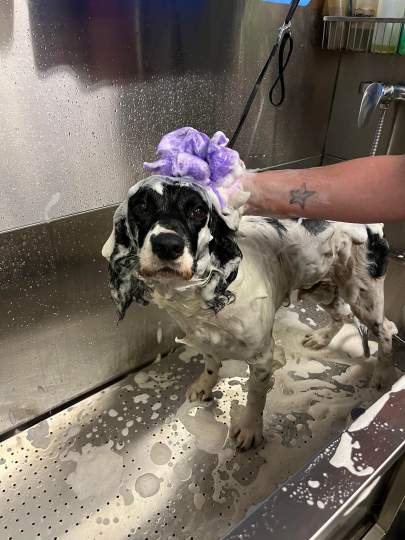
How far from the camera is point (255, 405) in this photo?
1282mm

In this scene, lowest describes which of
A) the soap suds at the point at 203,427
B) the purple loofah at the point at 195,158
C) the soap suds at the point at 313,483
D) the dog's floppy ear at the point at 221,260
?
the soap suds at the point at 203,427

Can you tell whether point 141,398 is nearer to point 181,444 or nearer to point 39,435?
point 181,444

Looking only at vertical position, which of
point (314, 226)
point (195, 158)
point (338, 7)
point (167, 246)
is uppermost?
point (338, 7)

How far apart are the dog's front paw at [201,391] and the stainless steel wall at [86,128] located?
24 centimetres

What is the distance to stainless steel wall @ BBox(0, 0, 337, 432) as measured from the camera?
1110 millimetres

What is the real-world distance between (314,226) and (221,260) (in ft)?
1.50

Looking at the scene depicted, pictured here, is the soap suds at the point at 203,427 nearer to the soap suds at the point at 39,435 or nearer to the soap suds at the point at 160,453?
the soap suds at the point at 160,453

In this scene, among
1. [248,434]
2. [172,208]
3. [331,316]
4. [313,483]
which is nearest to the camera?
[313,483]

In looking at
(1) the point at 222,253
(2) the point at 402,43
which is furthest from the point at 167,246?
(2) the point at 402,43

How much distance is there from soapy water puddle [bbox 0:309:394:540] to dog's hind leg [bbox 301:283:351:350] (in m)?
0.04

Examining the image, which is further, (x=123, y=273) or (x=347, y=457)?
(x=123, y=273)

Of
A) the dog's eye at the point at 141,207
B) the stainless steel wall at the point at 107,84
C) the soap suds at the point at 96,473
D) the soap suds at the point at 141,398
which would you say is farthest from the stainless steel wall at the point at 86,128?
the dog's eye at the point at 141,207

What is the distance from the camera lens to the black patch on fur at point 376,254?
4.24 ft

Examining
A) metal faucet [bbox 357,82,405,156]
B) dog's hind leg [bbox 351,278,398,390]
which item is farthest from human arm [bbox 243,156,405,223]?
metal faucet [bbox 357,82,405,156]
